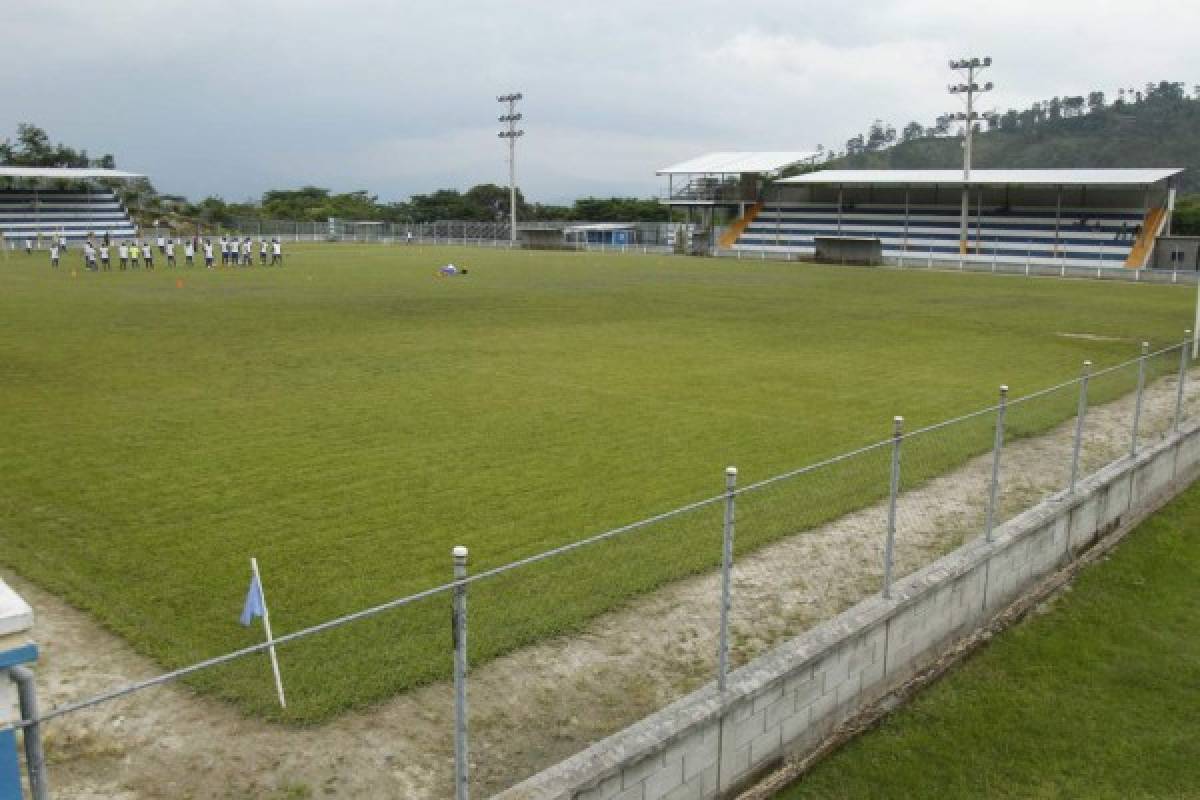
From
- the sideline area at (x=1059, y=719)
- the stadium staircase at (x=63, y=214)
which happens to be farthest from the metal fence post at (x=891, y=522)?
the stadium staircase at (x=63, y=214)

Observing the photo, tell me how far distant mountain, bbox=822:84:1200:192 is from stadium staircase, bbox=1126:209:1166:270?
60848 millimetres

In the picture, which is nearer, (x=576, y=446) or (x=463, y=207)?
(x=576, y=446)

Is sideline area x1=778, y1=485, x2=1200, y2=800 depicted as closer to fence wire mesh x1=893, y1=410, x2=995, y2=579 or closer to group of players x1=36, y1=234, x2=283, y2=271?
fence wire mesh x1=893, y1=410, x2=995, y2=579

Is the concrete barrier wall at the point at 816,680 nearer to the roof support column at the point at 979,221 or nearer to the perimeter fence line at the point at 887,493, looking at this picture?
the perimeter fence line at the point at 887,493

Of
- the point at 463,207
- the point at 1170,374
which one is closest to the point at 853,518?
the point at 1170,374

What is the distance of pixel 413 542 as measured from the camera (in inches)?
333

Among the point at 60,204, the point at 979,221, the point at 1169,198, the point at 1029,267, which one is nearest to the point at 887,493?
the point at 1029,267

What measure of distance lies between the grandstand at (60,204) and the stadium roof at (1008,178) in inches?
1803

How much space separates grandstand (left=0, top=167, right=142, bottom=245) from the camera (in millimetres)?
65500

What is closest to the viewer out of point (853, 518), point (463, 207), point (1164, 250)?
point (853, 518)

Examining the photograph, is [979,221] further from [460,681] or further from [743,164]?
[460,681]

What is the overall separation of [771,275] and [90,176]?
4588 centimetres

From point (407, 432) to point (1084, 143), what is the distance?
139563 mm

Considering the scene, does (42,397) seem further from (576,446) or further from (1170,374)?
(1170,374)
